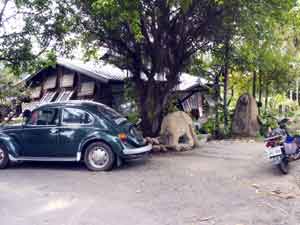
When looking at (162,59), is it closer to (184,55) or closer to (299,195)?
(184,55)

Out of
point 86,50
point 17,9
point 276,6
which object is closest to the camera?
point 276,6

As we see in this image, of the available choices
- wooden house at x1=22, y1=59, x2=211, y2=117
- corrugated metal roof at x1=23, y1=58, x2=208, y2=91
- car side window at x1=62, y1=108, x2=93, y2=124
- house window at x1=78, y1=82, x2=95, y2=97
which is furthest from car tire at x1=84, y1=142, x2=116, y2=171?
house window at x1=78, y1=82, x2=95, y2=97

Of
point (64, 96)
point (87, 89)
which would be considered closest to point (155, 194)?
point (87, 89)

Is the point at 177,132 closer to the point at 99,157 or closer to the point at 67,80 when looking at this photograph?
the point at 99,157

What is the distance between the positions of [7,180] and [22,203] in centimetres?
196

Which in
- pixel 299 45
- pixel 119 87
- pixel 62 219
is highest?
pixel 299 45

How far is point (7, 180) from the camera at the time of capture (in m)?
7.59

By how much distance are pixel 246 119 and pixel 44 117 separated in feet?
28.8

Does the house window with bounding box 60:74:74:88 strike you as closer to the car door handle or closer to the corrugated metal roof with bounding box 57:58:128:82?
the corrugated metal roof with bounding box 57:58:128:82

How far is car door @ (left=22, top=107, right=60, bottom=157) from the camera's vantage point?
8.48 metres

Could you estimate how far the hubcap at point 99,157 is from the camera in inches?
323

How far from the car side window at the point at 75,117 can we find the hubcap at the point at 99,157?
0.72 metres

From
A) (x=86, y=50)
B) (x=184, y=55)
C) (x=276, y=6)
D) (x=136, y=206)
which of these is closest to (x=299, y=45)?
(x=184, y=55)

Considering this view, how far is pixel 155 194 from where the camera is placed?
632cm
